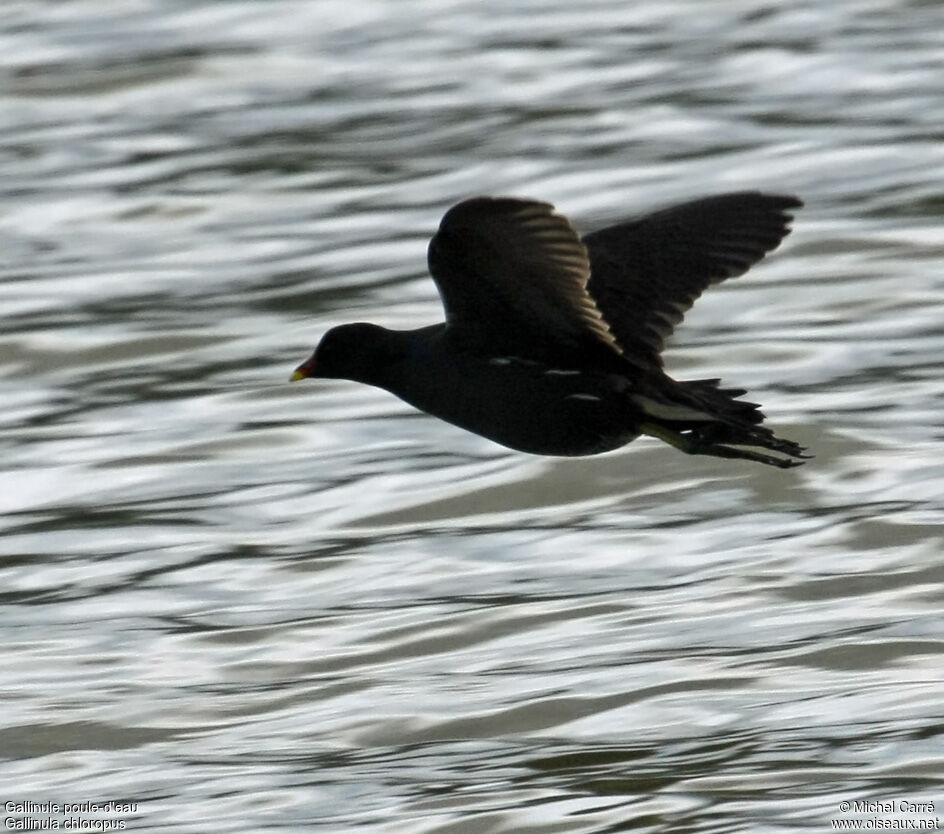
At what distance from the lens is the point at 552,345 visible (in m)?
7.73

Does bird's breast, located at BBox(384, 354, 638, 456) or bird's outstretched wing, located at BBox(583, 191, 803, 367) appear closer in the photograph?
bird's breast, located at BBox(384, 354, 638, 456)

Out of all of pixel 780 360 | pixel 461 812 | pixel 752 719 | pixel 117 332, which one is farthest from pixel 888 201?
pixel 461 812

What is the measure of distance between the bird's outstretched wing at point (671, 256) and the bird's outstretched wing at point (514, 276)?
0.50 m

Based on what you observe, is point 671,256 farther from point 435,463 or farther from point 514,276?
point 435,463

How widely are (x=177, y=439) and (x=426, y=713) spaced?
3.59 m

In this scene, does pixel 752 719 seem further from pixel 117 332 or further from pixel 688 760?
pixel 117 332

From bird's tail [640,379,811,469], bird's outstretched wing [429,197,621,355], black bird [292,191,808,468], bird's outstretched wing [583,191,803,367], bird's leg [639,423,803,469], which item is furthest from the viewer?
bird's outstretched wing [583,191,803,367]

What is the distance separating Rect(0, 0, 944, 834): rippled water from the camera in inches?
310

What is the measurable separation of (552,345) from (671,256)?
0.92 meters

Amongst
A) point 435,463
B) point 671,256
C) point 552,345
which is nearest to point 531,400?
point 552,345

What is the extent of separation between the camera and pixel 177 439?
11625mm

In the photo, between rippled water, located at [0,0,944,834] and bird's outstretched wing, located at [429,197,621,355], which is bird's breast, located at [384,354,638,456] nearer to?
bird's outstretched wing, located at [429,197,621,355]

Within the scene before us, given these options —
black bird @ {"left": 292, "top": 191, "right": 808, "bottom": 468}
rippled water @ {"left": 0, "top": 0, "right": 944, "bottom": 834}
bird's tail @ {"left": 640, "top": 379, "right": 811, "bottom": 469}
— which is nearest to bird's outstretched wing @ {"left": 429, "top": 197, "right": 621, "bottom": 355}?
black bird @ {"left": 292, "top": 191, "right": 808, "bottom": 468}

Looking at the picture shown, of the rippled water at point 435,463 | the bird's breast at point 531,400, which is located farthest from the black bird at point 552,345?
the rippled water at point 435,463
